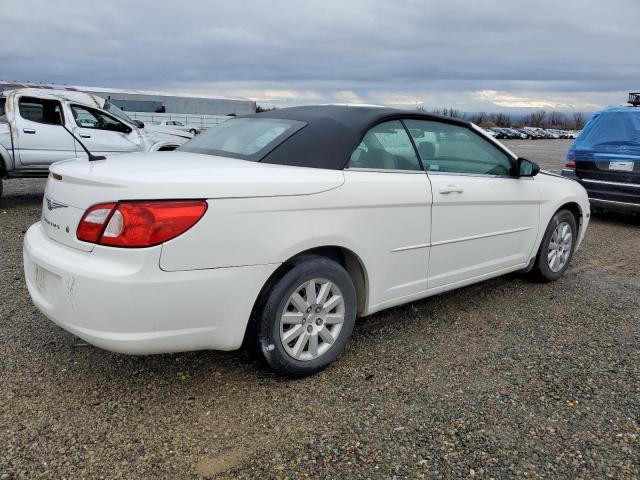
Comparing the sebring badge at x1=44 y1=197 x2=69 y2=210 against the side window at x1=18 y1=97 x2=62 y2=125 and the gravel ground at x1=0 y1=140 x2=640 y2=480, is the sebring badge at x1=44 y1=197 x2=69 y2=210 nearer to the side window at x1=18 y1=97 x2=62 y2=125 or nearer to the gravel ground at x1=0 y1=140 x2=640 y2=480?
the gravel ground at x1=0 y1=140 x2=640 y2=480

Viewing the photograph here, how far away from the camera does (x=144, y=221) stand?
253 cm

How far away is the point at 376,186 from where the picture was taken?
3293mm

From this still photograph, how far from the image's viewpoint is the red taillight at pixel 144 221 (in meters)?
2.53

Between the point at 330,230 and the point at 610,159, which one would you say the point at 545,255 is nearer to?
the point at 330,230

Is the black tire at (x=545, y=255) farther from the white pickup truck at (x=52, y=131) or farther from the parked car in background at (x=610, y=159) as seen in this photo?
the white pickup truck at (x=52, y=131)

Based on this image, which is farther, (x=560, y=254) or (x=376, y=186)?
(x=560, y=254)

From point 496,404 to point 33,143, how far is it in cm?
795

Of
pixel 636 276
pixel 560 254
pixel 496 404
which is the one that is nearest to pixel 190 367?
pixel 496 404

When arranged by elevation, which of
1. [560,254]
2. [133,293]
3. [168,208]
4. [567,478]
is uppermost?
[168,208]

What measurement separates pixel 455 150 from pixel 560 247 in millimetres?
1831

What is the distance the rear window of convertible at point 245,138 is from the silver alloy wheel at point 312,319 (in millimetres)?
841

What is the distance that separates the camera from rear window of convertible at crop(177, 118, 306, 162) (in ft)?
10.9

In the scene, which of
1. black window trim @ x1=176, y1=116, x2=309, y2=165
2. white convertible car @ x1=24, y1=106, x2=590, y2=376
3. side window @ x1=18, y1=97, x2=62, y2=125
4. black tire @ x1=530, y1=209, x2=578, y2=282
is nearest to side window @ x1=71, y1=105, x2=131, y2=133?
side window @ x1=18, y1=97, x2=62, y2=125

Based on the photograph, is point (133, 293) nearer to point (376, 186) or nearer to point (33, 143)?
point (376, 186)
